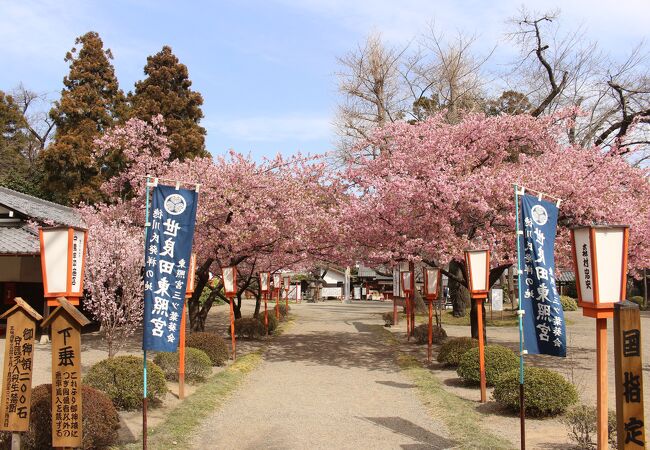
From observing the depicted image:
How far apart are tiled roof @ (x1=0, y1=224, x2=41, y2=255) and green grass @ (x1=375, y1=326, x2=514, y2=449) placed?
1118 cm

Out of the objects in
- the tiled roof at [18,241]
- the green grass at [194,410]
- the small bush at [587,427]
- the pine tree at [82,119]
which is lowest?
the green grass at [194,410]

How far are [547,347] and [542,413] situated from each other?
268 centimetres

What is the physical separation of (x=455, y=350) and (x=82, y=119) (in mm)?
23781

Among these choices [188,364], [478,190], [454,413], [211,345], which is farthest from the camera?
[211,345]

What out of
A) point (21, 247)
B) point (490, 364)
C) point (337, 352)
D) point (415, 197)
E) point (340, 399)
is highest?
point (415, 197)

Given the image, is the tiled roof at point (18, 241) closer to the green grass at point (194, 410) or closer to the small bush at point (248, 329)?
the green grass at point (194, 410)

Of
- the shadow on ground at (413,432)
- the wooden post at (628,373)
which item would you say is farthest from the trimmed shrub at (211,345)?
the wooden post at (628,373)

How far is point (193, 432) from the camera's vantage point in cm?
864

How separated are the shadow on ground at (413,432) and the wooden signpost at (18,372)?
16.0 ft

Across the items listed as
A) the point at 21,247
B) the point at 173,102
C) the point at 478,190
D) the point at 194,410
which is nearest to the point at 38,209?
the point at 21,247

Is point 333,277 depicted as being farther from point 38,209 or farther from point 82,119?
point 38,209

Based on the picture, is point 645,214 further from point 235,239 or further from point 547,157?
point 235,239

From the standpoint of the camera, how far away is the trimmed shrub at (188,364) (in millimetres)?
12367

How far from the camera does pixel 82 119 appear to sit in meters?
29.9
